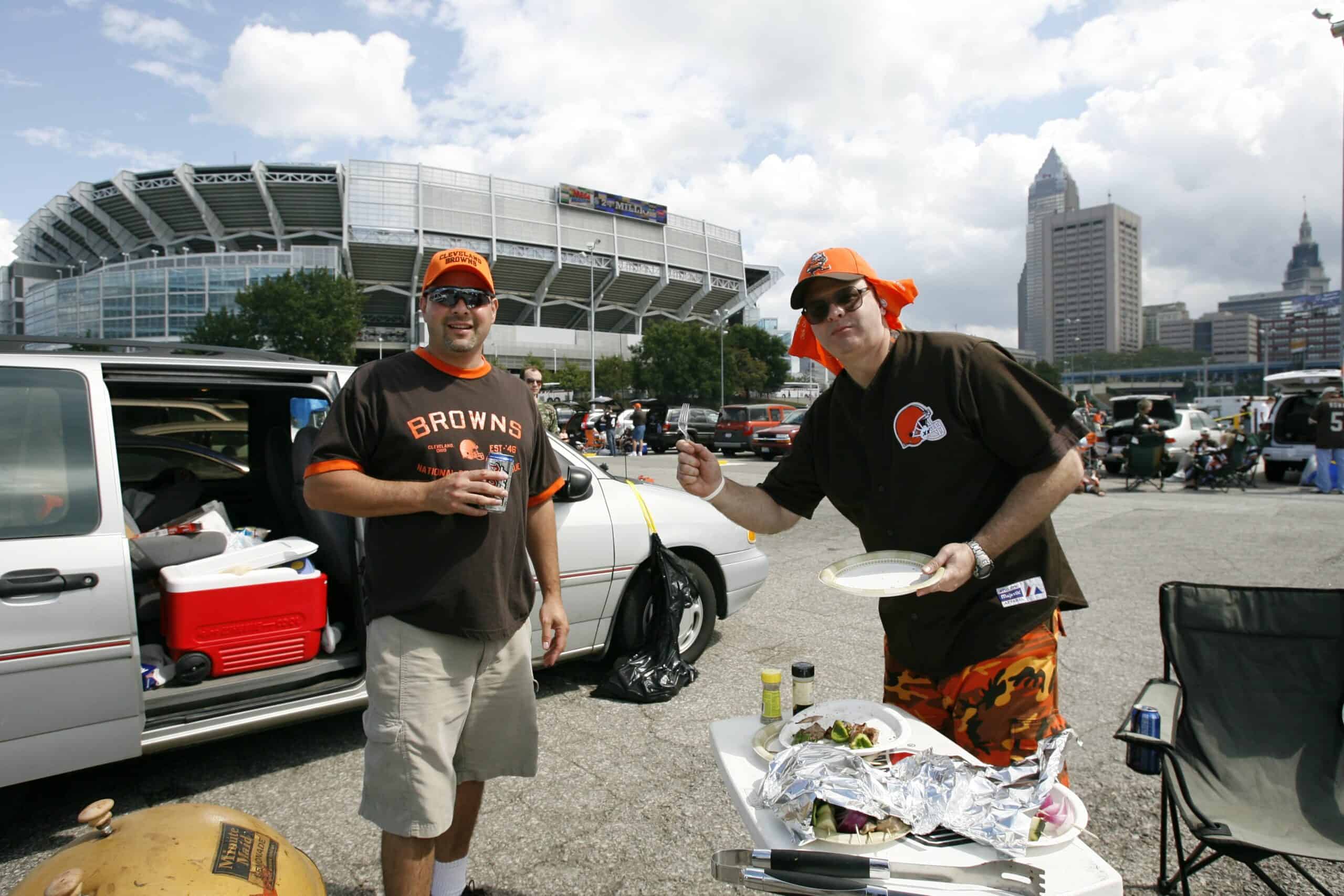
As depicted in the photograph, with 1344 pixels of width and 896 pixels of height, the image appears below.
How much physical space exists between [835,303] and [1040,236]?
177794mm

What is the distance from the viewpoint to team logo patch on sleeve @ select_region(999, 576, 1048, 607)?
192 centimetres

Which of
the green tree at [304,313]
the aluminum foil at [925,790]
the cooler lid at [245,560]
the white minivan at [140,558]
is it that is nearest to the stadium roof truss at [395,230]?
the green tree at [304,313]

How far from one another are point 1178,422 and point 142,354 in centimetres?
2123

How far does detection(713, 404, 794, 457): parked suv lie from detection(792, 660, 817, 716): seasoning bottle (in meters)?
21.7

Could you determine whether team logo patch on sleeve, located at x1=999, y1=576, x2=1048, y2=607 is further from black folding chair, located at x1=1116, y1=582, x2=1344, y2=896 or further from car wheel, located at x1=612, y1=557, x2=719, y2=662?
car wheel, located at x1=612, y1=557, x2=719, y2=662

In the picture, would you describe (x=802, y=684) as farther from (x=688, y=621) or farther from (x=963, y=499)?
(x=688, y=621)

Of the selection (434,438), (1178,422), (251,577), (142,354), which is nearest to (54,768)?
(251,577)

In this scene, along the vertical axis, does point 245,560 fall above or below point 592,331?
below

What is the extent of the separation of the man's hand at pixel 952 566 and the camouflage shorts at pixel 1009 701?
350 mm

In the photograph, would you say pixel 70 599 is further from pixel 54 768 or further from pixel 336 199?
pixel 336 199

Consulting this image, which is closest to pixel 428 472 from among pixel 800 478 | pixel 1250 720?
pixel 800 478

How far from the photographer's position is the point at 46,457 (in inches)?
111

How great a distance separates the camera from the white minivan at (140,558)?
263cm

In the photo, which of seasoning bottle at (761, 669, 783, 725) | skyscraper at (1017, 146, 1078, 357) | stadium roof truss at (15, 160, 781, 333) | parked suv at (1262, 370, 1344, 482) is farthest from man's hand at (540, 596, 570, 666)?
skyscraper at (1017, 146, 1078, 357)
